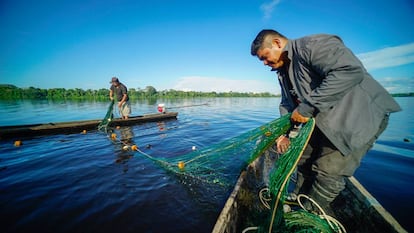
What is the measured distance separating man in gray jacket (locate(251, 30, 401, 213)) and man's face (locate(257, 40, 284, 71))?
1cm

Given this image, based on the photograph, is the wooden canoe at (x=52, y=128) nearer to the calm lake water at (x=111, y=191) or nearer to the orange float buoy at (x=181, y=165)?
the calm lake water at (x=111, y=191)

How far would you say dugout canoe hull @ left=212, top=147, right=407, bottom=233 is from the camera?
6.76ft

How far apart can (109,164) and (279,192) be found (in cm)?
556

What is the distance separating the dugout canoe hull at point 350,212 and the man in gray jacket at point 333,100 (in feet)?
2.04

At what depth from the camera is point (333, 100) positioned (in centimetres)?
189

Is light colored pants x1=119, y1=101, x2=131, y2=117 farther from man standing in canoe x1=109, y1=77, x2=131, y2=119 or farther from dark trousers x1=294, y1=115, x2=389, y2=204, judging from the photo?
dark trousers x1=294, y1=115, x2=389, y2=204

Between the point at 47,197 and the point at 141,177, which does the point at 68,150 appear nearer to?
the point at 47,197

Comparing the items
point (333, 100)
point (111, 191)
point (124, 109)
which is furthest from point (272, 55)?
point (124, 109)

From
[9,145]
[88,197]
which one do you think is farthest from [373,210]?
[9,145]

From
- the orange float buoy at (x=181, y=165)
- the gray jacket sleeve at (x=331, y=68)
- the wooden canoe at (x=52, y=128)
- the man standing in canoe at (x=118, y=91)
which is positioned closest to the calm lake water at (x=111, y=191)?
the orange float buoy at (x=181, y=165)

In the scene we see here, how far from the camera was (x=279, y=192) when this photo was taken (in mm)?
1951

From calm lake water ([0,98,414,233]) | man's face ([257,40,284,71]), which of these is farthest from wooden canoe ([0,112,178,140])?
man's face ([257,40,284,71])

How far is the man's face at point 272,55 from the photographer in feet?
7.70

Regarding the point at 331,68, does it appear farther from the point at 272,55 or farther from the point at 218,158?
the point at 218,158
